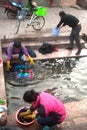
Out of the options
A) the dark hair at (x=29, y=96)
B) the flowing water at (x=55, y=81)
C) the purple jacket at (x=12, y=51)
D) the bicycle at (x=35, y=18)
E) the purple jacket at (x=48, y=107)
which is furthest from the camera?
the bicycle at (x=35, y=18)

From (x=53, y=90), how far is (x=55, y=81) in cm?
60

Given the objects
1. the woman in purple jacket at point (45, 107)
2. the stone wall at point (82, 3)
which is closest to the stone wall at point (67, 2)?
the stone wall at point (82, 3)

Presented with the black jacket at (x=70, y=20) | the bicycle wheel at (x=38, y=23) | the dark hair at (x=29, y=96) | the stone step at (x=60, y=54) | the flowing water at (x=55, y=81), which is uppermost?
the black jacket at (x=70, y=20)

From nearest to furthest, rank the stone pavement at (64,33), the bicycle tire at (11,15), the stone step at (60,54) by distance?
the stone pavement at (64,33) < the stone step at (60,54) < the bicycle tire at (11,15)

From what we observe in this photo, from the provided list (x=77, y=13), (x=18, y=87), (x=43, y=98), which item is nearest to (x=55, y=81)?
(x=18, y=87)

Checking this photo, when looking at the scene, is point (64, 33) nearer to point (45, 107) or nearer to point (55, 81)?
point (55, 81)

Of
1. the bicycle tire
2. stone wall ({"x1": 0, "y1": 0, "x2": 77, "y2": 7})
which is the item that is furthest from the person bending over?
stone wall ({"x1": 0, "y1": 0, "x2": 77, "y2": 7})

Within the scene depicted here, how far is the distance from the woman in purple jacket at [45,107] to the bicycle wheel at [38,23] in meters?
7.36

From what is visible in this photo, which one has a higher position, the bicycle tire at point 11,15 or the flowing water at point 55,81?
the bicycle tire at point 11,15

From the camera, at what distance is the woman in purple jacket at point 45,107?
5.68 meters

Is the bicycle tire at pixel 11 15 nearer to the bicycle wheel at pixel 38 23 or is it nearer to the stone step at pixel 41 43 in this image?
the bicycle wheel at pixel 38 23

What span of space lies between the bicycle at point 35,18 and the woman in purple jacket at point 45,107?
6.97 metres

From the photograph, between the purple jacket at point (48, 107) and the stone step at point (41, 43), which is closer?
the purple jacket at point (48, 107)

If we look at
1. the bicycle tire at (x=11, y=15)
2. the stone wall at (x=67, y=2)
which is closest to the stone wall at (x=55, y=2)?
the stone wall at (x=67, y=2)
